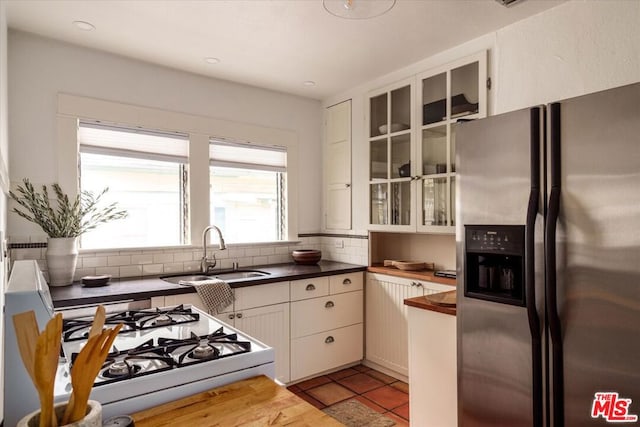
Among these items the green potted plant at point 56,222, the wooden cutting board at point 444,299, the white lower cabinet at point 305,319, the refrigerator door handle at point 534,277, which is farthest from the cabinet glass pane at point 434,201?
the green potted plant at point 56,222

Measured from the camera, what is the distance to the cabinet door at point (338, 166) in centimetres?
378

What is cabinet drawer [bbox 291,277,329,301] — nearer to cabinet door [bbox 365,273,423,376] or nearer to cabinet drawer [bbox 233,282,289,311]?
cabinet drawer [bbox 233,282,289,311]

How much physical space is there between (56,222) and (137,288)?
682 millimetres

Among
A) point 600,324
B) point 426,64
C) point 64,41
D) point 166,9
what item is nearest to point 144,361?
point 600,324

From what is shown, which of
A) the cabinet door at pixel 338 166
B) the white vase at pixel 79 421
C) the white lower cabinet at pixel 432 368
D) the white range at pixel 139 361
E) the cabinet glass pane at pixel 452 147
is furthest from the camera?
the cabinet door at pixel 338 166

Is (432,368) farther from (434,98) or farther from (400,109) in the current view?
(400,109)

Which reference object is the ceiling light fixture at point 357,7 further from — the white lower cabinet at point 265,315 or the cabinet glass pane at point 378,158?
the white lower cabinet at point 265,315

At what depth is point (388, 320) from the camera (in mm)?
3266

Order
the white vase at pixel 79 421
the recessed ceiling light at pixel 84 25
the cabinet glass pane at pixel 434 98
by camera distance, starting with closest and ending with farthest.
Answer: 1. the white vase at pixel 79 421
2. the recessed ceiling light at pixel 84 25
3. the cabinet glass pane at pixel 434 98

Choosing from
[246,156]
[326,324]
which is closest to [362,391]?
[326,324]

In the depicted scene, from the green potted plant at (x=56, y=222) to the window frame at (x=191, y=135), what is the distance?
0.51ft

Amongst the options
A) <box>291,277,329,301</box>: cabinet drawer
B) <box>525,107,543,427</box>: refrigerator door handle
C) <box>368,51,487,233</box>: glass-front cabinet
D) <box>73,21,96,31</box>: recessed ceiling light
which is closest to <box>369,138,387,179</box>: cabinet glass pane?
<box>368,51,487,233</box>: glass-front cabinet

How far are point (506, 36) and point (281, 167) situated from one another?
7.10 ft

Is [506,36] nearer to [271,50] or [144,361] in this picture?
[271,50]
